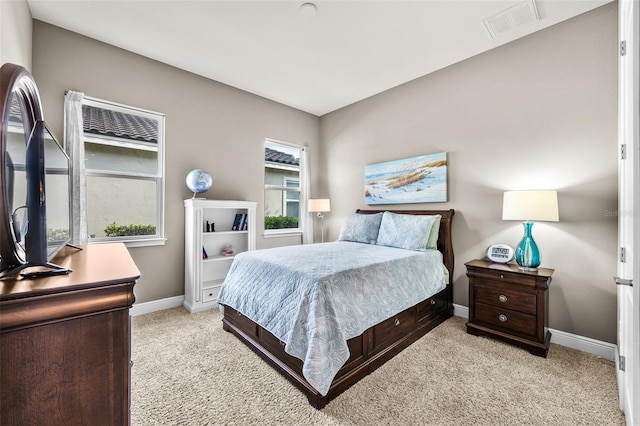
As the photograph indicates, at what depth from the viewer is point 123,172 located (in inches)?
121

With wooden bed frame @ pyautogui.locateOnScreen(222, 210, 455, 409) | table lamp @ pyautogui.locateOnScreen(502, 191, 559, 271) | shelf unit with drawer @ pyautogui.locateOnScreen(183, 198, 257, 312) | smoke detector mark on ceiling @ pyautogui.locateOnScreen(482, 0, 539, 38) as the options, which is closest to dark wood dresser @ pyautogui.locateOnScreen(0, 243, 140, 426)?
wooden bed frame @ pyautogui.locateOnScreen(222, 210, 455, 409)

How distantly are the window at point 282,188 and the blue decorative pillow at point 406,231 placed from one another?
176 cm

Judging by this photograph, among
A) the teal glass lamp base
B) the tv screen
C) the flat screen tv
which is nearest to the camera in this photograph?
the flat screen tv

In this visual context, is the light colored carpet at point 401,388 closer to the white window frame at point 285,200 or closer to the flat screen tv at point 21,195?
the flat screen tv at point 21,195

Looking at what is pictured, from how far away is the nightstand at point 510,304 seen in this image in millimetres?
2297

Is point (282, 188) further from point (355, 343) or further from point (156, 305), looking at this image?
point (355, 343)

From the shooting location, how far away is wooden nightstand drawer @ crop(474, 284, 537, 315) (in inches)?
92.4

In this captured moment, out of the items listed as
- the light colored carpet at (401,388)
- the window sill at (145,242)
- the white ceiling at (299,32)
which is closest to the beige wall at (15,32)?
the white ceiling at (299,32)

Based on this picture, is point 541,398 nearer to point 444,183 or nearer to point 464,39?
point 444,183

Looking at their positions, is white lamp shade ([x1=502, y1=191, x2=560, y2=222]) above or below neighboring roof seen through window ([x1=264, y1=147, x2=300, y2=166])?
below

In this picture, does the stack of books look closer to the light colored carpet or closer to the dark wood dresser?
Answer: the light colored carpet

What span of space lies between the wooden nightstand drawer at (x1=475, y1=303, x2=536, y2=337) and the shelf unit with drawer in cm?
275

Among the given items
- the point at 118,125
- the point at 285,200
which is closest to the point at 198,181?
the point at 118,125

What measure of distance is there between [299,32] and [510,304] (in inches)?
126
